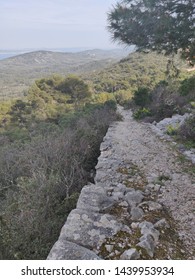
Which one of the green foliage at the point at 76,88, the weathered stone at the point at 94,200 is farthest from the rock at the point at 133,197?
the green foliage at the point at 76,88

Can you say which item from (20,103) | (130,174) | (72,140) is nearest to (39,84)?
(20,103)

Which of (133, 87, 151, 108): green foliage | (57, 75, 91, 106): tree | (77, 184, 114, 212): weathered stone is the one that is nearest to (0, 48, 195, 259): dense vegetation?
(133, 87, 151, 108): green foliage

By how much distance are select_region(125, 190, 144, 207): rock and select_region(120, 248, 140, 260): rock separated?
1104mm

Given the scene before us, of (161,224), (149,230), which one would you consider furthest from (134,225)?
(161,224)

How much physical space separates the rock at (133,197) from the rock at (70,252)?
1.33 meters

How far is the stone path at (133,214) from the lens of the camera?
2963mm

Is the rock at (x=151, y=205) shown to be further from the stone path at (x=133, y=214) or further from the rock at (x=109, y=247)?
the rock at (x=109, y=247)

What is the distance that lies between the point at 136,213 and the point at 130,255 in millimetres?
926

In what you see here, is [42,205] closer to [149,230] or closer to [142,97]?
[149,230]

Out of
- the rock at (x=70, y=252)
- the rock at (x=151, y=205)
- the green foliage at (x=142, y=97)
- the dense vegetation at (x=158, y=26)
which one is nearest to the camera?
the rock at (x=70, y=252)

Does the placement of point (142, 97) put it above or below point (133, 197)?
below

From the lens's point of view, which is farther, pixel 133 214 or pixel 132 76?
pixel 132 76

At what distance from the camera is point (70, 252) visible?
273 centimetres
